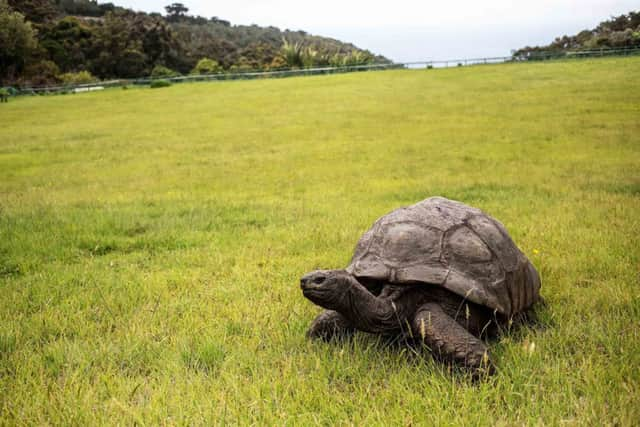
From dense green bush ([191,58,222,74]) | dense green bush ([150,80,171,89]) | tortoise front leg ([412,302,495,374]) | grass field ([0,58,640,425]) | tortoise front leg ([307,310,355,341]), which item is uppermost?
dense green bush ([191,58,222,74])

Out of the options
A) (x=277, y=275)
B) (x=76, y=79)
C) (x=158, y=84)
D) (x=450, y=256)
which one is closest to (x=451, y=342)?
(x=450, y=256)

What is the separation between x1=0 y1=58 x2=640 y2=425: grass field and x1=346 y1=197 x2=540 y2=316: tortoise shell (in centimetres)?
42

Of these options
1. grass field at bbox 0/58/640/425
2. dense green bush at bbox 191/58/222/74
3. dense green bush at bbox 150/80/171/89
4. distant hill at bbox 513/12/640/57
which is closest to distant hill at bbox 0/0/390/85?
dense green bush at bbox 191/58/222/74

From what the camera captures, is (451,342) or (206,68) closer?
(451,342)

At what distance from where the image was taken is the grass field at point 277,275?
3.14 meters

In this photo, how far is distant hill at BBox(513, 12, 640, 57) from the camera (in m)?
45.2

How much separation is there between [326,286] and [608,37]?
183 ft

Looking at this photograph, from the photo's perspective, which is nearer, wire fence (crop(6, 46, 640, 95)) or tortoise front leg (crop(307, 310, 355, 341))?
tortoise front leg (crop(307, 310, 355, 341))

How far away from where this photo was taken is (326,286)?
123 inches

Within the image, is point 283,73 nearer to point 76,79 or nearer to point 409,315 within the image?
point 76,79

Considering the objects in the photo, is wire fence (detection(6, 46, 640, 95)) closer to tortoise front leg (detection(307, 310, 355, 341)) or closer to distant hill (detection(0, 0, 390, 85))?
distant hill (detection(0, 0, 390, 85))

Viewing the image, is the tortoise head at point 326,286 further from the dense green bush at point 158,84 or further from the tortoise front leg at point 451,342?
the dense green bush at point 158,84

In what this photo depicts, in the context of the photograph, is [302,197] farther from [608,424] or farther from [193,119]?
[193,119]

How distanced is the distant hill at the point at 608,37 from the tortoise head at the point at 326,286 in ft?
165
